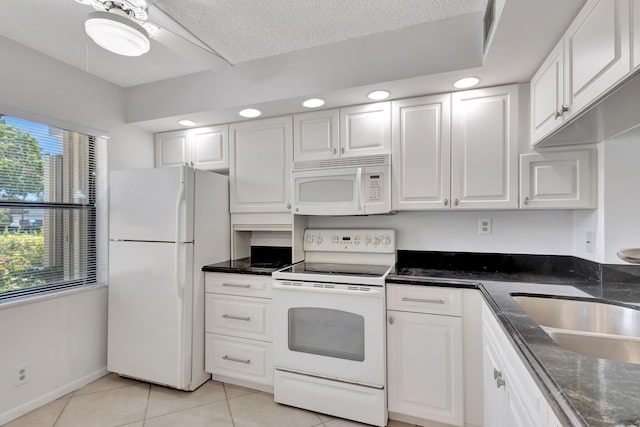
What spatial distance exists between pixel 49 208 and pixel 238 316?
1.55 meters

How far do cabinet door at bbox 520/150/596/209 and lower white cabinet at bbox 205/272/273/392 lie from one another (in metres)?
1.81

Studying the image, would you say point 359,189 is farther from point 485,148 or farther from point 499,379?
point 499,379

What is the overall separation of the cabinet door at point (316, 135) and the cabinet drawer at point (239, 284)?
98 cm

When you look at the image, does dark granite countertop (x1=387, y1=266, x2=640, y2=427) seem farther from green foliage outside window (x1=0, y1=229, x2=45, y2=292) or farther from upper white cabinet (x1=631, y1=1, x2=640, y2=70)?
green foliage outside window (x1=0, y1=229, x2=45, y2=292)

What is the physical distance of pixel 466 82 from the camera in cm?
189

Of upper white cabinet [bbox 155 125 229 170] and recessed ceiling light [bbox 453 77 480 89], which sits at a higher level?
recessed ceiling light [bbox 453 77 480 89]

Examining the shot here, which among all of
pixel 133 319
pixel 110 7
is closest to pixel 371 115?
pixel 110 7

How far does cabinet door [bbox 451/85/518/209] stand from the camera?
6.23 ft

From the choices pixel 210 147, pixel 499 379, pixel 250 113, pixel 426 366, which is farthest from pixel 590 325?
pixel 210 147

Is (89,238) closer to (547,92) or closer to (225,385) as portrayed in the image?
(225,385)

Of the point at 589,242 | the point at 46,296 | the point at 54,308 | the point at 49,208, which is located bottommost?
the point at 54,308

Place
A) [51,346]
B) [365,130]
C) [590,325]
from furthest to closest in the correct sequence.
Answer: [365,130], [51,346], [590,325]

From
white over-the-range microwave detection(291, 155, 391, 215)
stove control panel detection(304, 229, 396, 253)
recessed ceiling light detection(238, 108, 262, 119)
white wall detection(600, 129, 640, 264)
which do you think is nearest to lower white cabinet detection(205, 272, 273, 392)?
stove control panel detection(304, 229, 396, 253)

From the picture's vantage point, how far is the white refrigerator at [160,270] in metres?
2.18
